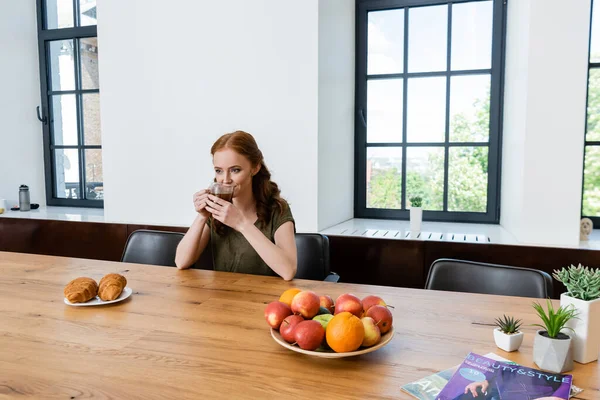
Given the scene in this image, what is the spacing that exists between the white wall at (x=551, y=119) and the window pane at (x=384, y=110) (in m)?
0.86

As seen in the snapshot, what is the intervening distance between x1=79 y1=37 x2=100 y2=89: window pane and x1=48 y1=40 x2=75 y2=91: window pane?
0.10 metres

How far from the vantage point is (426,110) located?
3.02 metres

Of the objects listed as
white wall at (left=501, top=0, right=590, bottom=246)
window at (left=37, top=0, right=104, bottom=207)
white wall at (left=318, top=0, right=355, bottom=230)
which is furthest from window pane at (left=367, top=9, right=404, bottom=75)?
window at (left=37, top=0, right=104, bottom=207)

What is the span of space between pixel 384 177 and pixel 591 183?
3.87 feet

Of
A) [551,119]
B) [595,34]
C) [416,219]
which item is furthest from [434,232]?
[595,34]

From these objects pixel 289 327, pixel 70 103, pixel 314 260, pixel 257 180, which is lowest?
pixel 314 260

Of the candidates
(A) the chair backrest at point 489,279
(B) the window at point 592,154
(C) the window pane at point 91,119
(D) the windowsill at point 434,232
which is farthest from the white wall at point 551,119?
(C) the window pane at point 91,119

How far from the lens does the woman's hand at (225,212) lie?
1.69 m

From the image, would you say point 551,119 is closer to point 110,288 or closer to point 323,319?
point 323,319

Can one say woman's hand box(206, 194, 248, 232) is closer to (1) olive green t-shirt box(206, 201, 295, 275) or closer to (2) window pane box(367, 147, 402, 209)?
(1) olive green t-shirt box(206, 201, 295, 275)

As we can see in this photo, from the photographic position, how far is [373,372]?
936 millimetres

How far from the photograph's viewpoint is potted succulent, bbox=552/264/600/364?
0.96 metres

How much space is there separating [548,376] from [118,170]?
9.44ft

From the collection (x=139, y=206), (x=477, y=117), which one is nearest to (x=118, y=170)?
(x=139, y=206)
